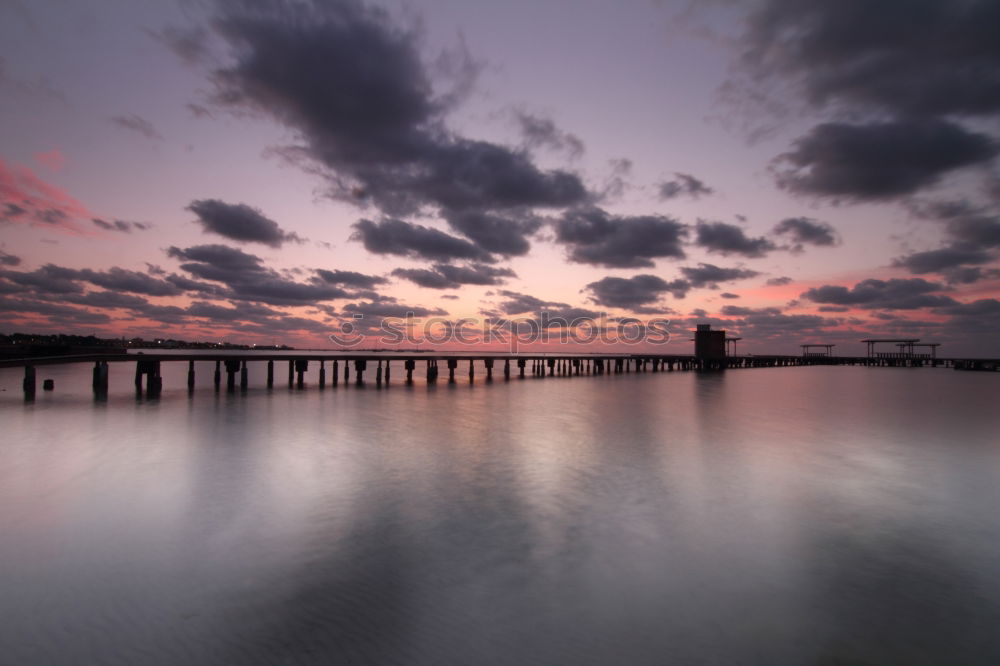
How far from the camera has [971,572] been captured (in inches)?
272

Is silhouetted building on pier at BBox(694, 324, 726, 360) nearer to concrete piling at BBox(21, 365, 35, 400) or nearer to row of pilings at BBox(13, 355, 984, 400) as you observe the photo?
row of pilings at BBox(13, 355, 984, 400)

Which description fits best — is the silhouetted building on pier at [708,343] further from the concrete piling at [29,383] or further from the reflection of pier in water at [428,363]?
the concrete piling at [29,383]

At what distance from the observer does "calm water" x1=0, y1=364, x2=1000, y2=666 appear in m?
4.85

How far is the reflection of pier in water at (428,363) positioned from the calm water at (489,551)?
55.8 ft

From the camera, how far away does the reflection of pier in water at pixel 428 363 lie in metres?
Result: 33.0

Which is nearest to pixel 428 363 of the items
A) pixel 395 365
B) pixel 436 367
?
pixel 436 367

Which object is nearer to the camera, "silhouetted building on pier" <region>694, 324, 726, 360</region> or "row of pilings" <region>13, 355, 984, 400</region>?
"row of pilings" <region>13, 355, 984, 400</region>

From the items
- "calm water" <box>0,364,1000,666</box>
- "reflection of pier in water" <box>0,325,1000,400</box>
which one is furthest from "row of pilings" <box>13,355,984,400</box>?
"calm water" <box>0,364,1000,666</box>

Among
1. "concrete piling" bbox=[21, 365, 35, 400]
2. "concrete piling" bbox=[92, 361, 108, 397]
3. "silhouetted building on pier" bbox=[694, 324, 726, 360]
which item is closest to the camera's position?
"concrete piling" bbox=[21, 365, 35, 400]

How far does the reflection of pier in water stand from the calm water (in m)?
17.0

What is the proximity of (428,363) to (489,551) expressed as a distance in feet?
145

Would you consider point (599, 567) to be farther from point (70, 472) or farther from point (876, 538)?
point (70, 472)

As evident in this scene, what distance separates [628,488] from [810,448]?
31.5 ft

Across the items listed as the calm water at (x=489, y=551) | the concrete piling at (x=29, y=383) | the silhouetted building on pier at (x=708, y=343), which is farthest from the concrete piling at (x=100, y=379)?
the silhouetted building on pier at (x=708, y=343)
